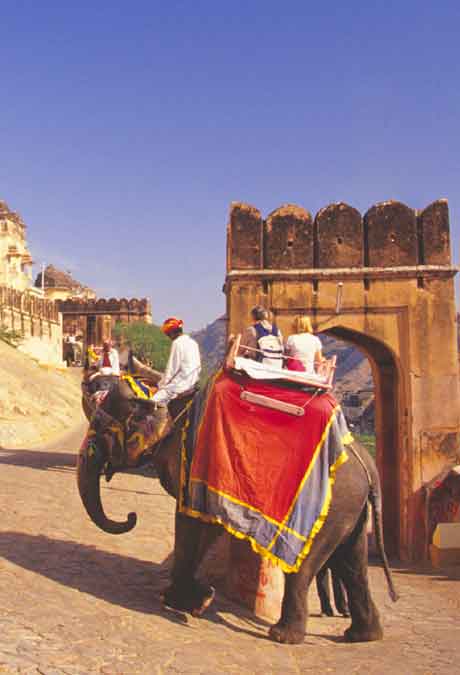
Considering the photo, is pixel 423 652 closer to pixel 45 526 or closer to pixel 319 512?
pixel 319 512

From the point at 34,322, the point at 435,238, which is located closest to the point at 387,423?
the point at 435,238

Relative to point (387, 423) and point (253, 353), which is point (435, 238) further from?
point (253, 353)

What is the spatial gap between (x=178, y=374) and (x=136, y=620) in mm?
2107

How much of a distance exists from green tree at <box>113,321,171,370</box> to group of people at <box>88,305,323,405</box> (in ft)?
121

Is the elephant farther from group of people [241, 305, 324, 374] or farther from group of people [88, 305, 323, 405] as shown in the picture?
group of people [241, 305, 324, 374]

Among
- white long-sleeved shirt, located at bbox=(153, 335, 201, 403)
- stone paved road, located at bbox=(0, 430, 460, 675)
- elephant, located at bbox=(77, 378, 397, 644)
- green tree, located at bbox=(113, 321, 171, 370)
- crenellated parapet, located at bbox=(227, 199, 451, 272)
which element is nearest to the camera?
stone paved road, located at bbox=(0, 430, 460, 675)

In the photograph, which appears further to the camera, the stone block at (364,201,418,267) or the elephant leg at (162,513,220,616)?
the stone block at (364,201,418,267)

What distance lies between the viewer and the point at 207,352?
135m

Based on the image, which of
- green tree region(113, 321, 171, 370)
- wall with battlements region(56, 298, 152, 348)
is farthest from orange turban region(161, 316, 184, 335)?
wall with battlements region(56, 298, 152, 348)

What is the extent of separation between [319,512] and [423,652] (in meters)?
1.55

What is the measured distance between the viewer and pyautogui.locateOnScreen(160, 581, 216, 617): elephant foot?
228 inches

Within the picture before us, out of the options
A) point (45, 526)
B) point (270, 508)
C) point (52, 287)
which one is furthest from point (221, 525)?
point (52, 287)

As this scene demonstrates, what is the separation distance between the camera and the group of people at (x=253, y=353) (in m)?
6.26

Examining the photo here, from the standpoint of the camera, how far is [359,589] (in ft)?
18.9
